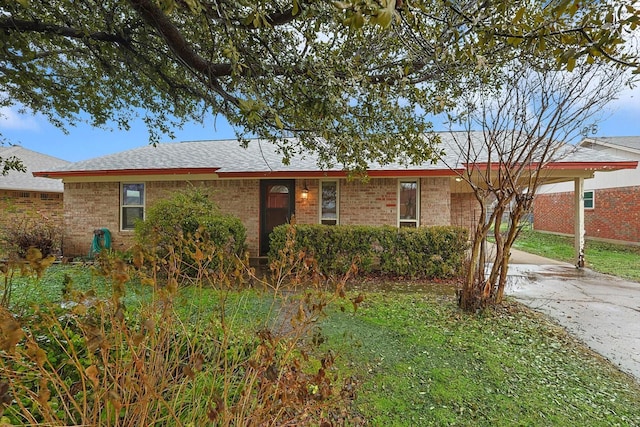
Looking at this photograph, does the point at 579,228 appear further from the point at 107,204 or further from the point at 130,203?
the point at 107,204

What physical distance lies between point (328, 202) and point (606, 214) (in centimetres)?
1299

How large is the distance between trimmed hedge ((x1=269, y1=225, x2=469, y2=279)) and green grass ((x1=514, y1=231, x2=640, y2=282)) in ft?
4.93

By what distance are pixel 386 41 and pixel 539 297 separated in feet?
17.3

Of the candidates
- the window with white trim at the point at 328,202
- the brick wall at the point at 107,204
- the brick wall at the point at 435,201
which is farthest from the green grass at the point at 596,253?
the brick wall at the point at 107,204

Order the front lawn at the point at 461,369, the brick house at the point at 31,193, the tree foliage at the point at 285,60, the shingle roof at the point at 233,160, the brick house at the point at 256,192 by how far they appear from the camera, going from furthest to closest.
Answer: the brick house at the point at 31,193, the brick house at the point at 256,192, the shingle roof at the point at 233,160, the tree foliage at the point at 285,60, the front lawn at the point at 461,369

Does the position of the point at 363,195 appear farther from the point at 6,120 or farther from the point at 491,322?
the point at 6,120

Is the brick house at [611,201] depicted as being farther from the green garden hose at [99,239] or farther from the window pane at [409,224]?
the green garden hose at [99,239]

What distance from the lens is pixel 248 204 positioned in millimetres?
9820

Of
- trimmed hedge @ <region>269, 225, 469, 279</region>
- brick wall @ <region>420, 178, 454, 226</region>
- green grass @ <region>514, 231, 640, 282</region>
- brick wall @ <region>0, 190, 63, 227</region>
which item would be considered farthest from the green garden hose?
green grass @ <region>514, 231, 640, 282</region>

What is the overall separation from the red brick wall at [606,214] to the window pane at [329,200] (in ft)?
40.2

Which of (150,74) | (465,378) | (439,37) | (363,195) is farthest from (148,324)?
(363,195)

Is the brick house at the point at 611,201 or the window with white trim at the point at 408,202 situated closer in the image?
the window with white trim at the point at 408,202

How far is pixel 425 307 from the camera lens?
16.6 feet

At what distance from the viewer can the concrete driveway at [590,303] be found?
149 inches
